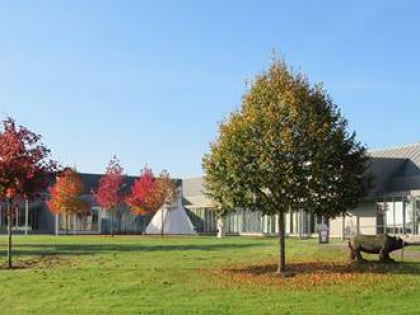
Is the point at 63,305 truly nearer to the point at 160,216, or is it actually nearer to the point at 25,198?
the point at 25,198

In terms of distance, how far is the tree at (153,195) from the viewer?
2697 inches

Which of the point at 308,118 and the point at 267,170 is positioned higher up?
the point at 308,118

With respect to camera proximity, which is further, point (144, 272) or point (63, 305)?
point (144, 272)

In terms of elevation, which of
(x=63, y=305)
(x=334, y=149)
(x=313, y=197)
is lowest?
(x=63, y=305)

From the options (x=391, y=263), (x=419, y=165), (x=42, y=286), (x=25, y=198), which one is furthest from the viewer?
(x=419, y=165)

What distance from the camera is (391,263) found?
77.0ft

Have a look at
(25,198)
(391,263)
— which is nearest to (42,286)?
(25,198)

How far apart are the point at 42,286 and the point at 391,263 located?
10709 millimetres

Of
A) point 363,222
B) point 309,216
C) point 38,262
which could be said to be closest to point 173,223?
point 363,222

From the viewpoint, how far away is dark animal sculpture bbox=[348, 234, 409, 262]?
2384cm

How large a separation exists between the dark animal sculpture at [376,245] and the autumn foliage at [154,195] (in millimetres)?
44777

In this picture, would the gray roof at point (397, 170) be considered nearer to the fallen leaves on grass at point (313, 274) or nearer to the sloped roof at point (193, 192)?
the sloped roof at point (193, 192)

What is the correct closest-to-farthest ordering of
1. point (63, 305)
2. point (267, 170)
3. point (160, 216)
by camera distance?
1. point (63, 305)
2. point (267, 170)
3. point (160, 216)

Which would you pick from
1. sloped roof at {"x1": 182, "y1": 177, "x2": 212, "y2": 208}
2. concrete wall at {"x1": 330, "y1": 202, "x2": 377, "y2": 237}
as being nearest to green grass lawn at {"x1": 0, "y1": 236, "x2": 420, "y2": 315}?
concrete wall at {"x1": 330, "y1": 202, "x2": 377, "y2": 237}
